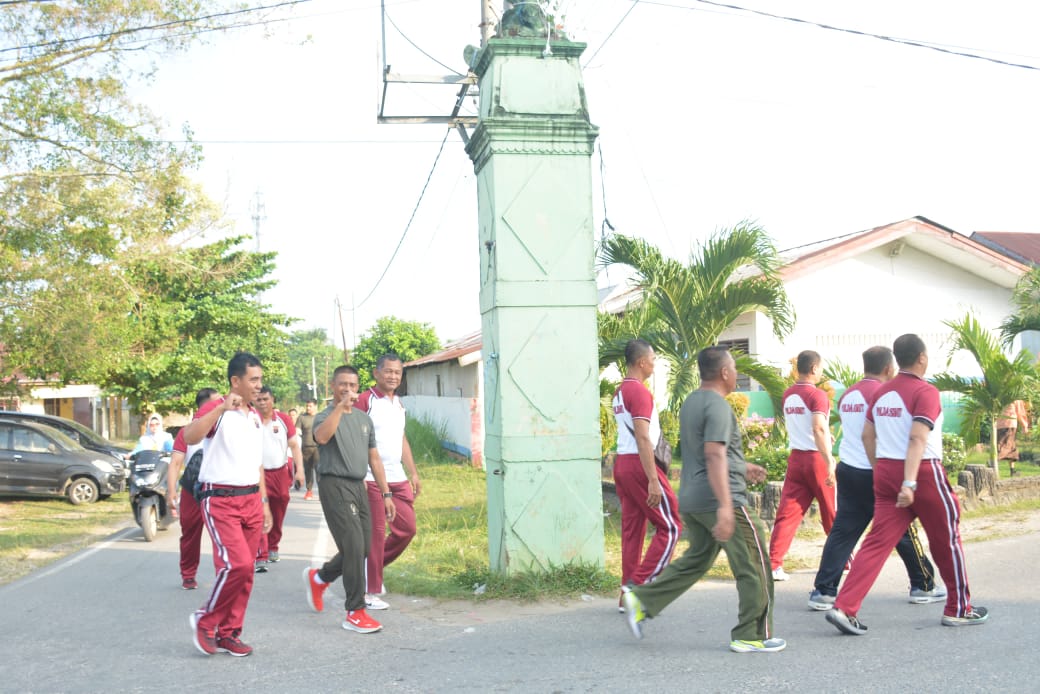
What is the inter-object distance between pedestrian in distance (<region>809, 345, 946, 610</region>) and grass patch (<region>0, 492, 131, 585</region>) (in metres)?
7.77

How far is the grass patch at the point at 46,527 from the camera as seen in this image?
36.2 feet

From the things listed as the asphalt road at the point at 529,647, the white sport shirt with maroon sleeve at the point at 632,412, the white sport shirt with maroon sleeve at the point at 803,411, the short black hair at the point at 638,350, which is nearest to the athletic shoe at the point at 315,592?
the asphalt road at the point at 529,647

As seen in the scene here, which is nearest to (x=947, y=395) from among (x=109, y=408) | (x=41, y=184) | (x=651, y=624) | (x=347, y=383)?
(x=651, y=624)

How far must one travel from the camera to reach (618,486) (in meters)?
6.96

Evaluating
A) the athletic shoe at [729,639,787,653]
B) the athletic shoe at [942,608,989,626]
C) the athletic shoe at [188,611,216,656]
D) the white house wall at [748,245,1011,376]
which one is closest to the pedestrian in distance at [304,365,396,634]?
the athletic shoe at [188,611,216,656]

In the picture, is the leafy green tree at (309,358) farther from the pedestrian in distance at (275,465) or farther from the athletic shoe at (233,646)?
the athletic shoe at (233,646)

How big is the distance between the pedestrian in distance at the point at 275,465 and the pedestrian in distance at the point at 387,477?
2123 mm

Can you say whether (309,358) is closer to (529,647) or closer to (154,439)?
(154,439)

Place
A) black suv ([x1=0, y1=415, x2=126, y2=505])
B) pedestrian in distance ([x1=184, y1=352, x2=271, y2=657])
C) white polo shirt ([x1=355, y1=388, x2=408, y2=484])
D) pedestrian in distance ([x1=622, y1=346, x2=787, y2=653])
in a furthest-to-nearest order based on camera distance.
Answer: black suv ([x1=0, y1=415, x2=126, y2=505])
white polo shirt ([x1=355, y1=388, x2=408, y2=484])
pedestrian in distance ([x1=184, y1=352, x2=271, y2=657])
pedestrian in distance ([x1=622, y1=346, x2=787, y2=653])

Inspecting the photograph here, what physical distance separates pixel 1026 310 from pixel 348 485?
37.3 ft

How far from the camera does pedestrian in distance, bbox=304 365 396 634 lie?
21.4 feet

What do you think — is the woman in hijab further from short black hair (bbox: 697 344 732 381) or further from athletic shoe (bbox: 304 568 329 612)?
short black hair (bbox: 697 344 732 381)

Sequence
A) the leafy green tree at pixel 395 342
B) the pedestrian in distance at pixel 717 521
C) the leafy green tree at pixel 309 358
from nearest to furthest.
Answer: the pedestrian in distance at pixel 717 521 < the leafy green tree at pixel 395 342 < the leafy green tree at pixel 309 358

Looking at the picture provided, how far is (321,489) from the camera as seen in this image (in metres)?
6.64
